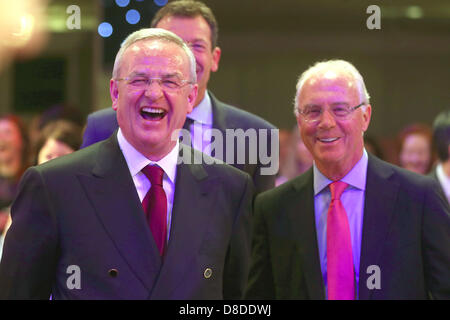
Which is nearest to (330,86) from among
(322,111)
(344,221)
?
(322,111)

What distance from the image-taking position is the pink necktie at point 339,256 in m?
2.31

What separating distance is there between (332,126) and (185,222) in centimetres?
58

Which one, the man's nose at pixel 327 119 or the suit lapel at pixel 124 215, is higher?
the man's nose at pixel 327 119

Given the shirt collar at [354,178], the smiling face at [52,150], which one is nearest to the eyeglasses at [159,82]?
the shirt collar at [354,178]

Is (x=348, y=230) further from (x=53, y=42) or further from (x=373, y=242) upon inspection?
(x=53, y=42)

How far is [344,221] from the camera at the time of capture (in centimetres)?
237

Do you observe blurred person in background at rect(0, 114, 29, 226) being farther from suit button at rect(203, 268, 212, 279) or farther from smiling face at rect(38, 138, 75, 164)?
suit button at rect(203, 268, 212, 279)

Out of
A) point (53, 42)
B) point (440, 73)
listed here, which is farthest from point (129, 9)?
point (440, 73)

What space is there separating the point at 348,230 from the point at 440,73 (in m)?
5.44

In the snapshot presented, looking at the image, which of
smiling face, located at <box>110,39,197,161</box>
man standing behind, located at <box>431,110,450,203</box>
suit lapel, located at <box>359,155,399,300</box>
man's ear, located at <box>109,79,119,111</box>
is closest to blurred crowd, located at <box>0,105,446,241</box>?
man standing behind, located at <box>431,110,450,203</box>

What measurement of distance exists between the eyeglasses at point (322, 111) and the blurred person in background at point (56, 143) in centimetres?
140

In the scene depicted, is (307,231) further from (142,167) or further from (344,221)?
(142,167)

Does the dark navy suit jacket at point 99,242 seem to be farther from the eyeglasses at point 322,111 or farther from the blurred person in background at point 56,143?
the blurred person in background at point 56,143
